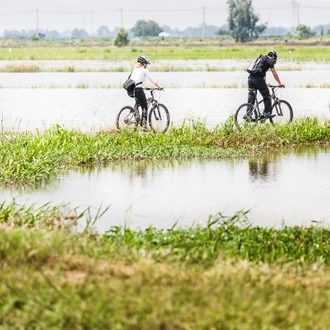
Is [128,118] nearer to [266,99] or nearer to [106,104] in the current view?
[266,99]

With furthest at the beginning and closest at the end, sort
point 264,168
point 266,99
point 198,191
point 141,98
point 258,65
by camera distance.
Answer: point 266,99 < point 258,65 < point 141,98 < point 264,168 < point 198,191

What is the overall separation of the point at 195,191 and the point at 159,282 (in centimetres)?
643

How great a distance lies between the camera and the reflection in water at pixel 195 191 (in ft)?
36.0

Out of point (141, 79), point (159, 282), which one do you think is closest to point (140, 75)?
point (141, 79)

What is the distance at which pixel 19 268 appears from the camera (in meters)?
6.93

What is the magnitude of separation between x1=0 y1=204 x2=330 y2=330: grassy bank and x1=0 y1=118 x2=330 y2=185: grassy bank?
5.47 metres

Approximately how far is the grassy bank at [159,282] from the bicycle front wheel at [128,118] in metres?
10.1

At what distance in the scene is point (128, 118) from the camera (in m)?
19.2

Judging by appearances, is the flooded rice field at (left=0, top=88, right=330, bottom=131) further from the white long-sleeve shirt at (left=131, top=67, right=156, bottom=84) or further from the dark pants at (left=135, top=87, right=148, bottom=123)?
the white long-sleeve shirt at (left=131, top=67, right=156, bottom=84)

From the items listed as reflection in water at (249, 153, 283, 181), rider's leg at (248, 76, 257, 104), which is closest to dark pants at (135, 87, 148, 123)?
rider's leg at (248, 76, 257, 104)

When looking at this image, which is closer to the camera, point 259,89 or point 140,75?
point 140,75

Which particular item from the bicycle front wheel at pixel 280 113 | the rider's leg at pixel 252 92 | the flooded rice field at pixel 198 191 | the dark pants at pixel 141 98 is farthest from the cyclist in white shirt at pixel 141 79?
the flooded rice field at pixel 198 191

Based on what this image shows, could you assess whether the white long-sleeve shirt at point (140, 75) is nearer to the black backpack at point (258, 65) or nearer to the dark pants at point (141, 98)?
the dark pants at point (141, 98)

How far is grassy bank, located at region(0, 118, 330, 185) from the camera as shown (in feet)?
→ 46.7
